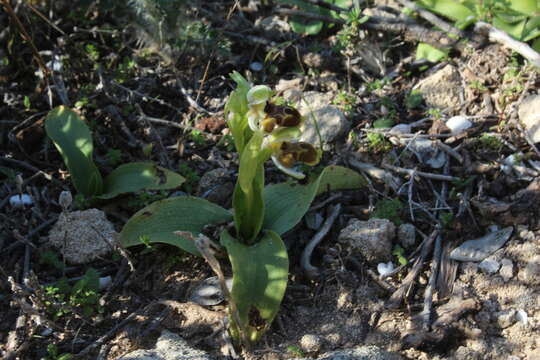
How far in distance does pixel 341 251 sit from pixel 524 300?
0.78 metres

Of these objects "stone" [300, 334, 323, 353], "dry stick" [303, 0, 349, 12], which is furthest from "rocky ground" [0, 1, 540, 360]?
"dry stick" [303, 0, 349, 12]

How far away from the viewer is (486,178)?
295cm

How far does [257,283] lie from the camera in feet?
7.75

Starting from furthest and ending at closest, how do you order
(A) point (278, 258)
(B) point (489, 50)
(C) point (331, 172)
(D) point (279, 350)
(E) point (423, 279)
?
1. (B) point (489, 50)
2. (C) point (331, 172)
3. (E) point (423, 279)
4. (A) point (278, 258)
5. (D) point (279, 350)

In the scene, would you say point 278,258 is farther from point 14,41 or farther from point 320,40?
point 14,41

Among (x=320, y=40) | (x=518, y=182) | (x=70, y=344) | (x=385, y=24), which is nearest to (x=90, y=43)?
(x=320, y=40)

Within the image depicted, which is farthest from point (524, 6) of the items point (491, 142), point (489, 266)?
point (489, 266)

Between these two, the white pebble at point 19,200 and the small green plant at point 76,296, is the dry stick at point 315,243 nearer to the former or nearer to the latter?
the small green plant at point 76,296

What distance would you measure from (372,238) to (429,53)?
151 centimetres

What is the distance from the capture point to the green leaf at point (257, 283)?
91.1 inches

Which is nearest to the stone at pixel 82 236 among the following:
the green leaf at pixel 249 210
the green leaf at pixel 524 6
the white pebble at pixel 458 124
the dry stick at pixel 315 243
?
the green leaf at pixel 249 210

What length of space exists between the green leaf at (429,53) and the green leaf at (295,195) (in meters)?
1.13

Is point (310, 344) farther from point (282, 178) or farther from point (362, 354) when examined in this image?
point (282, 178)

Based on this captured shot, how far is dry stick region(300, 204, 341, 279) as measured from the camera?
2637 mm
